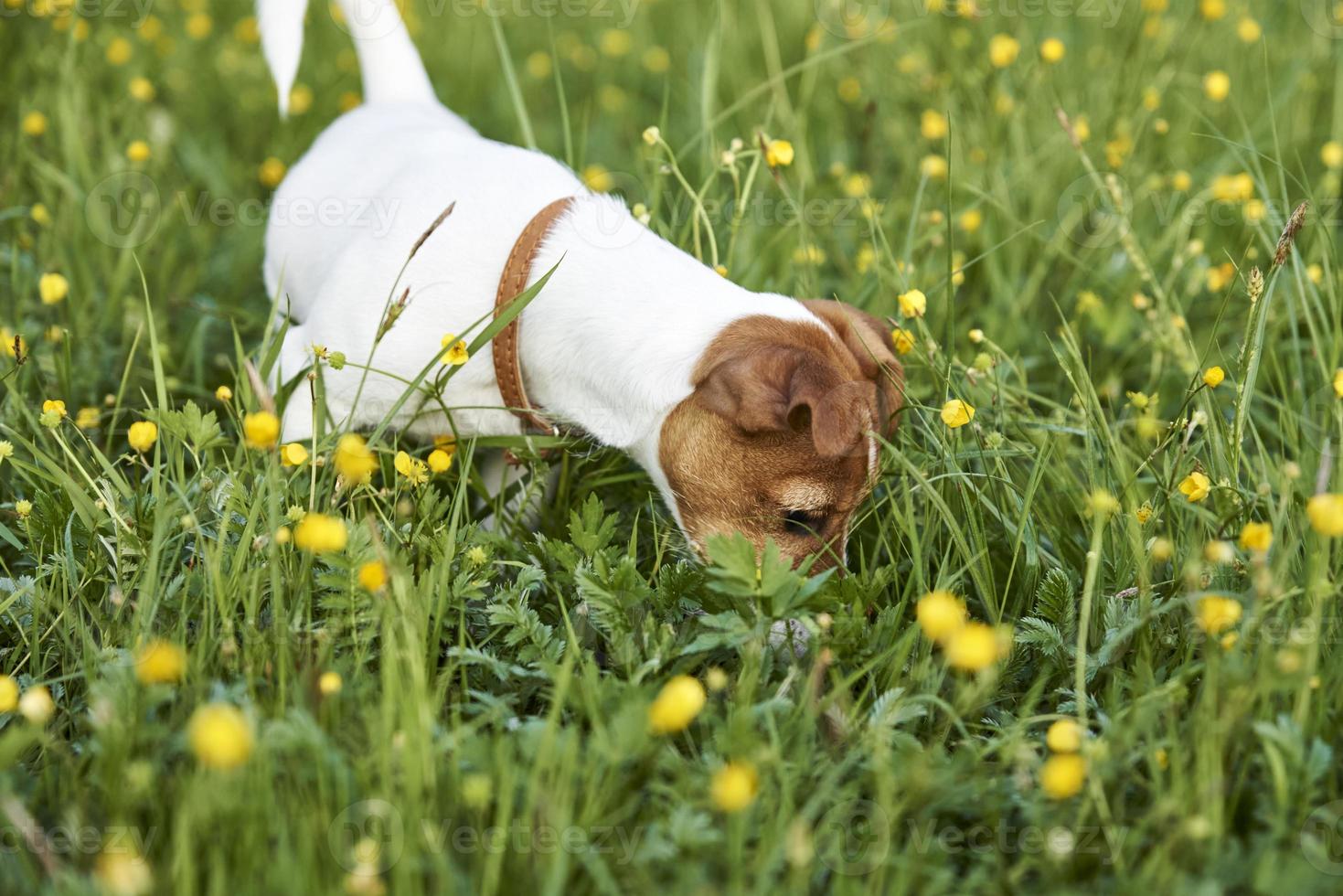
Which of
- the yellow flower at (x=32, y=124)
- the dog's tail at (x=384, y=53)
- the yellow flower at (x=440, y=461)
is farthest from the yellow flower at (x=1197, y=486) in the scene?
the yellow flower at (x=32, y=124)

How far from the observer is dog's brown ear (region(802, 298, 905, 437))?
257 centimetres

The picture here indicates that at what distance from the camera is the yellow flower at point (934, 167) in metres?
3.85

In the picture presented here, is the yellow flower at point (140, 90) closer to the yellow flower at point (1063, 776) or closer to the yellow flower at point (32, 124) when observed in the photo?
the yellow flower at point (32, 124)

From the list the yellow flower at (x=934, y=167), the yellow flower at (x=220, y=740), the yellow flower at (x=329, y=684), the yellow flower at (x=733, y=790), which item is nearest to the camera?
the yellow flower at (x=220, y=740)

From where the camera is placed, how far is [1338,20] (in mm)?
5297

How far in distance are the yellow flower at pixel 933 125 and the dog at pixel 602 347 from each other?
1665 millimetres

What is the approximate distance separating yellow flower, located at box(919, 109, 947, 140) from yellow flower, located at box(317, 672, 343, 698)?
313cm

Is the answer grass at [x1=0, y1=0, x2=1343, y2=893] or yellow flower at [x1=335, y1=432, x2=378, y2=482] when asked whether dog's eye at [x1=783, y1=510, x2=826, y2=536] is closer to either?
grass at [x1=0, y1=0, x2=1343, y2=893]

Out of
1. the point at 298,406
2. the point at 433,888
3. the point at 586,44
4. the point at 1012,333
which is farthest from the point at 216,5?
the point at 433,888

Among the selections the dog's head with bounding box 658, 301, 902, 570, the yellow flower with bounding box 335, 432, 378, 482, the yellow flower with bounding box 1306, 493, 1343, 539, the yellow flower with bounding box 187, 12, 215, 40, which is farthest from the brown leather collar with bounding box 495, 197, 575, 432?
the yellow flower with bounding box 187, 12, 215, 40

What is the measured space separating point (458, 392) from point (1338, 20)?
4.65m

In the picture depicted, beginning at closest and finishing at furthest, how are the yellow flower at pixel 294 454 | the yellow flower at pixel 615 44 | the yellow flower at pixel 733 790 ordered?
the yellow flower at pixel 733 790 < the yellow flower at pixel 294 454 < the yellow flower at pixel 615 44

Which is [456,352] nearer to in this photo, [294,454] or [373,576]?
[294,454]

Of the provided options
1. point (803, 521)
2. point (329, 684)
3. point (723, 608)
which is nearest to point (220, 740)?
point (329, 684)
